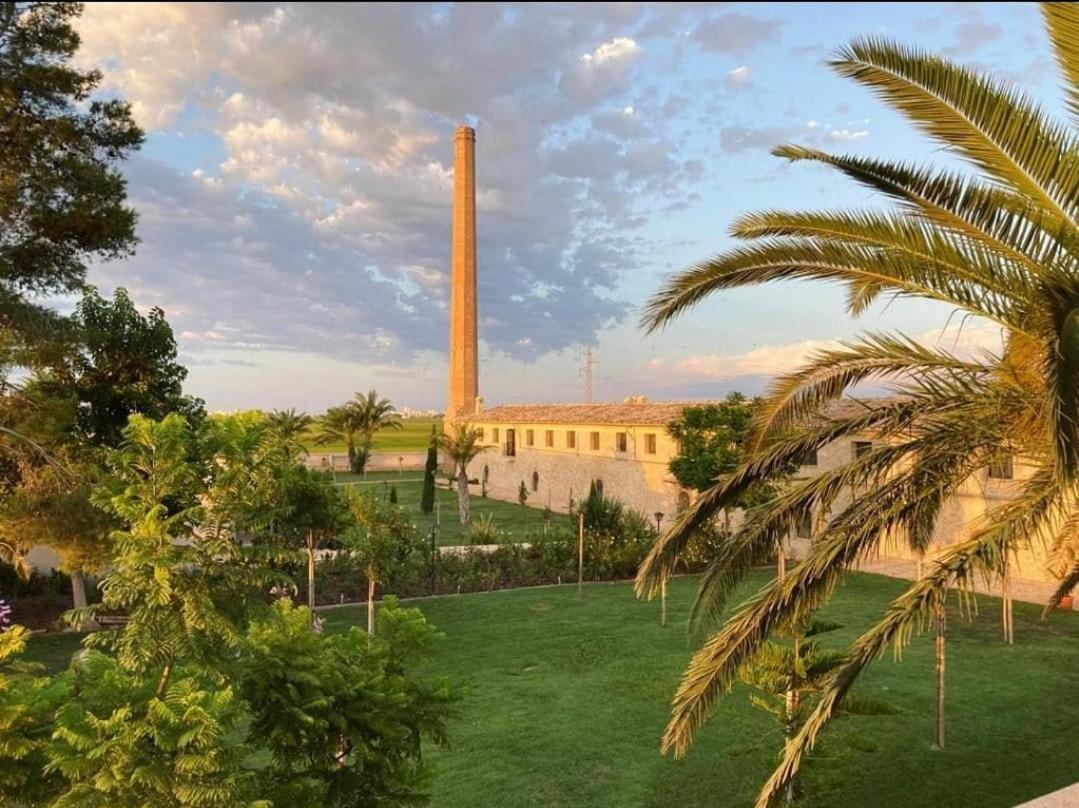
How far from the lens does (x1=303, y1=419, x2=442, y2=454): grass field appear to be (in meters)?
74.9

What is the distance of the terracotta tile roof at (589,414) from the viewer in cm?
2966

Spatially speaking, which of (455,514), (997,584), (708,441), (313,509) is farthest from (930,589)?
(455,514)

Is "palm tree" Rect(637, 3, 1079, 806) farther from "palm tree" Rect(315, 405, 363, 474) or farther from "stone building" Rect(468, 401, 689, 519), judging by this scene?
"palm tree" Rect(315, 405, 363, 474)

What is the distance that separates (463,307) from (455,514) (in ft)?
65.7

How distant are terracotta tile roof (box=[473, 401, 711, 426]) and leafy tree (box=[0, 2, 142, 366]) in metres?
18.6

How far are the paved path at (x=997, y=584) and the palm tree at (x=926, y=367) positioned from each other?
35.6 feet

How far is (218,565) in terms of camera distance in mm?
4332

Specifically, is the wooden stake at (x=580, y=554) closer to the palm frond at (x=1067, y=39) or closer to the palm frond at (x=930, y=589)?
the palm frond at (x=930, y=589)

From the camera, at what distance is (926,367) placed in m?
5.26

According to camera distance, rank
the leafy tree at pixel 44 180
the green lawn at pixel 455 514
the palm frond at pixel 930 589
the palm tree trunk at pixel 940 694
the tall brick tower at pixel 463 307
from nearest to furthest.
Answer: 1. the palm frond at pixel 930 589
2. the palm tree trunk at pixel 940 694
3. the leafy tree at pixel 44 180
4. the green lawn at pixel 455 514
5. the tall brick tower at pixel 463 307

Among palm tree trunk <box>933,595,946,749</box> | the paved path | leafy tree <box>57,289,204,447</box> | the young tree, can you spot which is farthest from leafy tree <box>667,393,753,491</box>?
leafy tree <box>57,289,204,447</box>

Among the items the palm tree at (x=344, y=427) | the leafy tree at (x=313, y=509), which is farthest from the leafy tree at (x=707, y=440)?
the palm tree at (x=344, y=427)

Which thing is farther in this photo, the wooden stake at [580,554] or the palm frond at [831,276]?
the wooden stake at [580,554]

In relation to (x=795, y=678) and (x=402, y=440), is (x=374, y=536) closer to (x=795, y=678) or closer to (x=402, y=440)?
(x=795, y=678)
